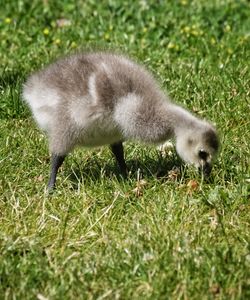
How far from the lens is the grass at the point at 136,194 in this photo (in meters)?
3.73

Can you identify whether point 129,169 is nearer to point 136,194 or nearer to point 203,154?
point 136,194

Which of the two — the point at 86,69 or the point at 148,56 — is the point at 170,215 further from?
the point at 148,56

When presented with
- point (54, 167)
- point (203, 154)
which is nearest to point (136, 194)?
point (203, 154)

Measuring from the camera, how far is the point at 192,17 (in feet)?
25.9

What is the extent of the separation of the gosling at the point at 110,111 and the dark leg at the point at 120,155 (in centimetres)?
24

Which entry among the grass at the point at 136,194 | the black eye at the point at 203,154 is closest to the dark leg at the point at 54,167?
the grass at the point at 136,194

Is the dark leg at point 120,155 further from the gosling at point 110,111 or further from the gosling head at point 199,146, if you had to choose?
the gosling head at point 199,146

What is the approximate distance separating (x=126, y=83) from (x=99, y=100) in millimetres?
190

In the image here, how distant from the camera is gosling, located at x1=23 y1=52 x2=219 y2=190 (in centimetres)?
466

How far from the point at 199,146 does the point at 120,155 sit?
0.65 m

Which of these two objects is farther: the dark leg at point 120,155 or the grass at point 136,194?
the dark leg at point 120,155

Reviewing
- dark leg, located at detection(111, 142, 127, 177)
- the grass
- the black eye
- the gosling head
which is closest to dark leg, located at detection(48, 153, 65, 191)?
the grass

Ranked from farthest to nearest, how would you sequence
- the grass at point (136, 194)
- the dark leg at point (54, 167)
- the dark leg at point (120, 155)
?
the dark leg at point (120, 155) < the dark leg at point (54, 167) < the grass at point (136, 194)

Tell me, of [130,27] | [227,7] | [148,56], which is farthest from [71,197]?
[227,7]
